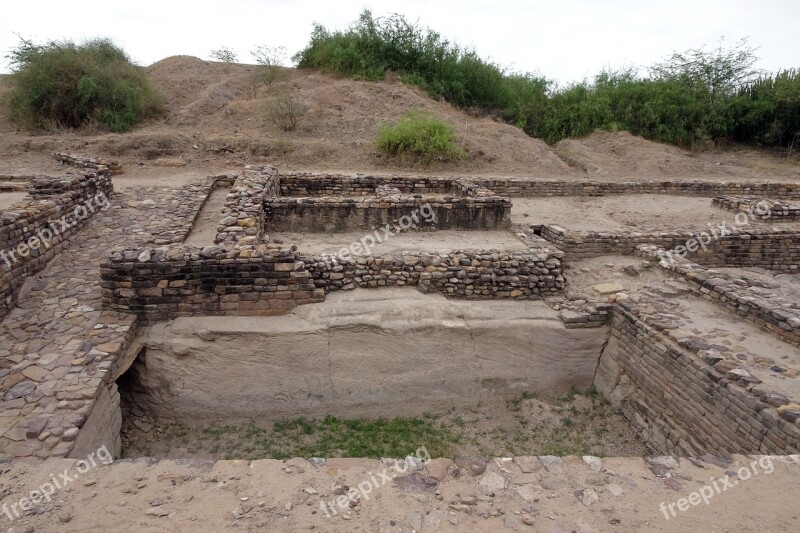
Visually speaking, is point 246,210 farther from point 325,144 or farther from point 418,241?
point 325,144

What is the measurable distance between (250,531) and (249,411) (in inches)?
94.0

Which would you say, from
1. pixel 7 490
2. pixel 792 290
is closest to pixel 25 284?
pixel 7 490

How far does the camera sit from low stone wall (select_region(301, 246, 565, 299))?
518 cm

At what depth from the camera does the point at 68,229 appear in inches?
240

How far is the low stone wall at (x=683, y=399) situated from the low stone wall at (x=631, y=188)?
5.28 metres

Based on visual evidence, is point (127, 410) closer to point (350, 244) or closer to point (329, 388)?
point (329, 388)

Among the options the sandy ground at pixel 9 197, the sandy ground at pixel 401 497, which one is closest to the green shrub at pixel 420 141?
the sandy ground at pixel 9 197

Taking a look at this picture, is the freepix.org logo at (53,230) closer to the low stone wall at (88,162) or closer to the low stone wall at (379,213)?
the low stone wall at (88,162)

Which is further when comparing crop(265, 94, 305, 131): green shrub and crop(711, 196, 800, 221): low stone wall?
crop(265, 94, 305, 131): green shrub

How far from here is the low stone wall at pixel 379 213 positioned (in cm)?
690

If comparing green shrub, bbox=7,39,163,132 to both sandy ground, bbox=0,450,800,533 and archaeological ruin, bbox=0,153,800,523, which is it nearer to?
archaeological ruin, bbox=0,153,800,523

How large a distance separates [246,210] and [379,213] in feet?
6.48

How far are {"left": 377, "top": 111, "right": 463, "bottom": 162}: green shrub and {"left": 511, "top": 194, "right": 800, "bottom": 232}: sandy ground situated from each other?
9.30ft

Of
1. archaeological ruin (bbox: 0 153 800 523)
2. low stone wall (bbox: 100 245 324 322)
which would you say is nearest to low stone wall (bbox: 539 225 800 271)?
archaeological ruin (bbox: 0 153 800 523)
